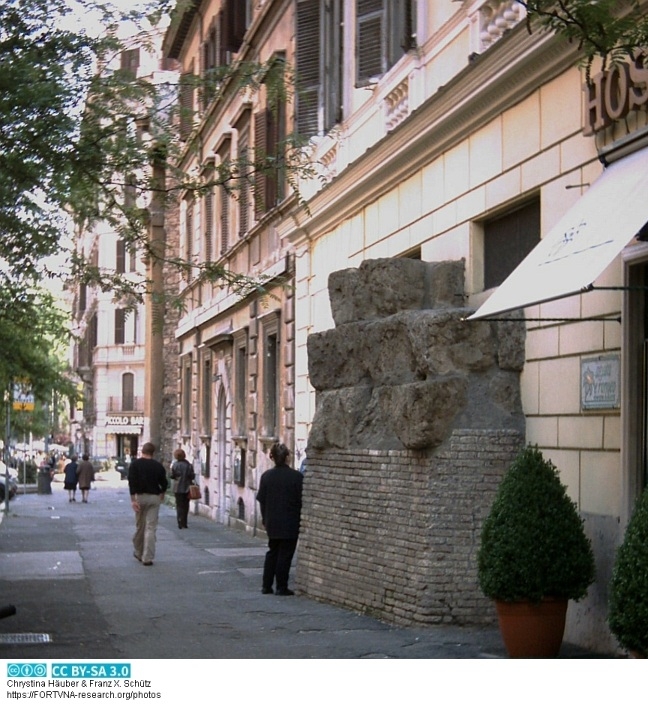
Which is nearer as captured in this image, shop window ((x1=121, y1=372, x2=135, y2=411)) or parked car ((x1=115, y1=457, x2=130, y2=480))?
parked car ((x1=115, y1=457, x2=130, y2=480))

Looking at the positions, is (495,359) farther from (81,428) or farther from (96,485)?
(81,428)

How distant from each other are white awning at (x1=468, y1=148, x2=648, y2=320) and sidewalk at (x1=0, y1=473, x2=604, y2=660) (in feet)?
8.50

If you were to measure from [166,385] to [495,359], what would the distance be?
28.4 metres

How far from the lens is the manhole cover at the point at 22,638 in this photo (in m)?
10.6

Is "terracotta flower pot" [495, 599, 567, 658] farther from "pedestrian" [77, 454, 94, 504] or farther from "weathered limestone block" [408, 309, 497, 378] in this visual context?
"pedestrian" [77, 454, 94, 504]

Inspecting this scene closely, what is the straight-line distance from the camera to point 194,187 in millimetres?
11867

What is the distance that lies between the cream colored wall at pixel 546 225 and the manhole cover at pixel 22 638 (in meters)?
4.05

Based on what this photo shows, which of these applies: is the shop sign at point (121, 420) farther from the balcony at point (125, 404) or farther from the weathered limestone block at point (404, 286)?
the weathered limestone block at point (404, 286)

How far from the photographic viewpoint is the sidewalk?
1026 cm

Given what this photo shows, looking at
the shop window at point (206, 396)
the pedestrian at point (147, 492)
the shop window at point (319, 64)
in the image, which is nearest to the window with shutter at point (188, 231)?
the shop window at point (206, 396)

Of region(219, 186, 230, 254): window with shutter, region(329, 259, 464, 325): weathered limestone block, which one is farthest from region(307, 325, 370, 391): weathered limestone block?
region(219, 186, 230, 254): window with shutter

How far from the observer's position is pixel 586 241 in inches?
327

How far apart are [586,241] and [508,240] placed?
12.1 feet
